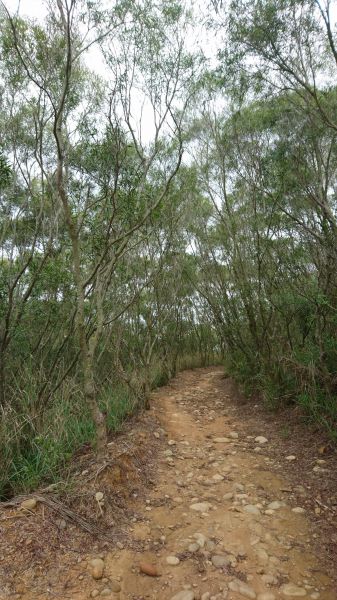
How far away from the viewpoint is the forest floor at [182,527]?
2160mm

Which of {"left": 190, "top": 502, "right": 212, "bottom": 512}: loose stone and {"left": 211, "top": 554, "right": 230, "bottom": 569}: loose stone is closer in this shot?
{"left": 211, "top": 554, "right": 230, "bottom": 569}: loose stone

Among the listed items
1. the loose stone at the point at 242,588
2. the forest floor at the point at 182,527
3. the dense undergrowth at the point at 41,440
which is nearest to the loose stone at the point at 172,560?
the forest floor at the point at 182,527

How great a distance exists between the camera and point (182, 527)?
2783mm

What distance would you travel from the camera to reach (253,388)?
21.9ft

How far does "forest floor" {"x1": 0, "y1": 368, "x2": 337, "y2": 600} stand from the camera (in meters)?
2.16

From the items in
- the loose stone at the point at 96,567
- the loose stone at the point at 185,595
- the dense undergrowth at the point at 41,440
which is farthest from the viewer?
the dense undergrowth at the point at 41,440

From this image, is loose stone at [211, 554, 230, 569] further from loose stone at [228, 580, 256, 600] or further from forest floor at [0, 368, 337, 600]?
loose stone at [228, 580, 256, 600]

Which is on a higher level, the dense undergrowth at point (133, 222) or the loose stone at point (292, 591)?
the dense undergrowth at point (133, 222)

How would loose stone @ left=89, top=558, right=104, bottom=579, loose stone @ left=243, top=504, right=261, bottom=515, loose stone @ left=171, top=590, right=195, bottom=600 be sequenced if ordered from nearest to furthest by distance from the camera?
loose stone @ left=171, top=590, right=195, bottom=600, loose stone @ left=89, top=558, right=104, bottom=579, loose stone @ left=243, top=504, right=261, bottom=515

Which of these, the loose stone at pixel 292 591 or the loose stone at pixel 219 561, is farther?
the loose stone at pixel 219 561

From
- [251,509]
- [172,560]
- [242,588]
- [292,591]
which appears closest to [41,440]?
[172,560]

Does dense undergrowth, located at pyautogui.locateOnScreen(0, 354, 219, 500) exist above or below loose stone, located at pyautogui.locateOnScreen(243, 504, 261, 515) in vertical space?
above

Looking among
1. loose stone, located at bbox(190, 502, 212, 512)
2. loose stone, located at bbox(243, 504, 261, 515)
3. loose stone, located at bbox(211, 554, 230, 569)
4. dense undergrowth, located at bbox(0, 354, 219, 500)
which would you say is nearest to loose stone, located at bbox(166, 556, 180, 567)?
loose stone, located at bbox(211, 554, 230, 569)

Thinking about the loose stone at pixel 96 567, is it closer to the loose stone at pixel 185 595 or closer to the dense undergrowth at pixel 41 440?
the loose stone at pixel 185 595
